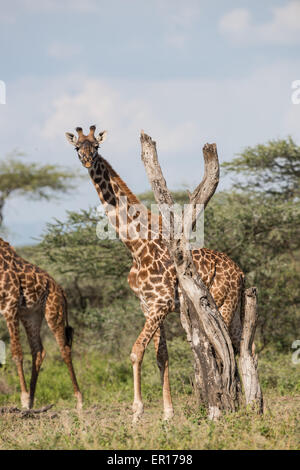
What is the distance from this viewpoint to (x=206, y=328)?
6.63 metres

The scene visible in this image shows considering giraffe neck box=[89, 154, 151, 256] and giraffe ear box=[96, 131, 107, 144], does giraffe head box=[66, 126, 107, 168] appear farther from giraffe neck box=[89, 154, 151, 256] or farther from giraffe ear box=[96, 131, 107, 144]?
giraffe neck box=[89, 154, 151, 256]

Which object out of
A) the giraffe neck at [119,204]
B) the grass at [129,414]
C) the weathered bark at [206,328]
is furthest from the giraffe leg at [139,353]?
the giraffe neck at [119,204]

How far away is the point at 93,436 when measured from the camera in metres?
5.49

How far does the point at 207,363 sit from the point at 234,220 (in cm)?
713

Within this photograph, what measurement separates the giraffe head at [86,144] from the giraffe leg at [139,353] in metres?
2.00

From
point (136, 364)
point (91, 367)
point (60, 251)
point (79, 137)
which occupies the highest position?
point (79, 137)

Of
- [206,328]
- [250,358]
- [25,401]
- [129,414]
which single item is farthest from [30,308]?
[250,358]

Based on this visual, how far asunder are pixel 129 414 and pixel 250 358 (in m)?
2.45

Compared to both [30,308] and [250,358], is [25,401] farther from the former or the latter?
[250,358]

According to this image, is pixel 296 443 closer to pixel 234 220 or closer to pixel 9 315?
pixel 9 315

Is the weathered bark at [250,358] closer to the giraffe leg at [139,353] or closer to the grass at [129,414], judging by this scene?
the grass at [129,414]

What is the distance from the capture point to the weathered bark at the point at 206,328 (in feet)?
21.5

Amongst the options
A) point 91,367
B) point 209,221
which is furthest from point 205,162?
point 91,367

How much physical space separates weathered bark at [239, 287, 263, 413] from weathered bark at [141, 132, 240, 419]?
148 mm
